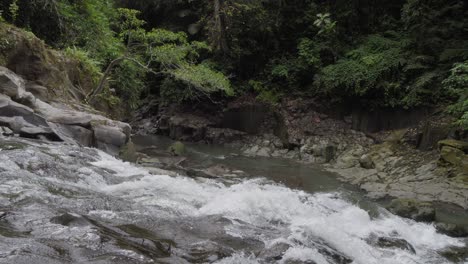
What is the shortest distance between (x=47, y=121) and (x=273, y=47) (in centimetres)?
1409

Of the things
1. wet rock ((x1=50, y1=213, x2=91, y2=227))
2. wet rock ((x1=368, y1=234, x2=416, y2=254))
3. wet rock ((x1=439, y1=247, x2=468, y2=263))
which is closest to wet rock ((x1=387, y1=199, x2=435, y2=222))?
wet rock ((x1=439, y1=247, x2=468, y2=263))

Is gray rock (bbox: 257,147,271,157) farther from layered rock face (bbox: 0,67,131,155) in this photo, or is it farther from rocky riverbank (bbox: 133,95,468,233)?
layered rock face (bbox: 0,67,131,155)

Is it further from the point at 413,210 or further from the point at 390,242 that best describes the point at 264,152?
the point at 390,242

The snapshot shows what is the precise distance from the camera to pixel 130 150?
11.1 m

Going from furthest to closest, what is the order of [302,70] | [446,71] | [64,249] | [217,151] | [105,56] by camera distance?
[302,70] → [217,151] → [105,56] → [446,71] → [64,249]

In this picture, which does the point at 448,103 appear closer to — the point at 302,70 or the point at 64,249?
the point at 302,70

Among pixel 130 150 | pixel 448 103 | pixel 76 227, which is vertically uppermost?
pixel 448 103

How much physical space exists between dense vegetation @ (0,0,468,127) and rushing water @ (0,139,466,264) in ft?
18.2

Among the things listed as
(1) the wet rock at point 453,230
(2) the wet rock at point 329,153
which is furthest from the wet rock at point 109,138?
(2) the wet rock at point 329,153

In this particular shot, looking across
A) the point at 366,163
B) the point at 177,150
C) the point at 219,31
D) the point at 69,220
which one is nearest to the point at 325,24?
the point at 219,31

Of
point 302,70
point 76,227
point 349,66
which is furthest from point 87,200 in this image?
point 302,70

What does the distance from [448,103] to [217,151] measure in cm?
876

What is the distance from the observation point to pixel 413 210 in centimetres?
922

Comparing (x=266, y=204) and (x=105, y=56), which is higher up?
(x=105, y=56)
